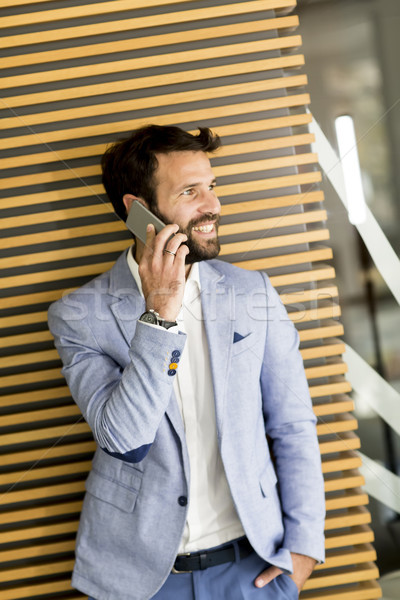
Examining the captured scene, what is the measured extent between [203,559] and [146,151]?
1.57m

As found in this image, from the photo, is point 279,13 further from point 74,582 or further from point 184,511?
point 74,582

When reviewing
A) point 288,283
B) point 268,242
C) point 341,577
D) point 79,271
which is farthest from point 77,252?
point 341,577

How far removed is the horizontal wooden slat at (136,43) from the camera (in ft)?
8.12

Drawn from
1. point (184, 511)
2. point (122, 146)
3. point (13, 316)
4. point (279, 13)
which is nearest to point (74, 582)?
point (184, 511)

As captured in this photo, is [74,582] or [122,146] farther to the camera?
[122,146]

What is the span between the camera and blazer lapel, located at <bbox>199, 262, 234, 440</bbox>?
79.0 inches

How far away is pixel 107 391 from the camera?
1.92m

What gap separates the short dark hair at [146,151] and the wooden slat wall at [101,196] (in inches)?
9.1

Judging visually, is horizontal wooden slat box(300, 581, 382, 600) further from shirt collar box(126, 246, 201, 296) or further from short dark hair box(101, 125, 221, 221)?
short dark hair box(101, 125, 221, 221)

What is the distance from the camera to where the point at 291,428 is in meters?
2.16

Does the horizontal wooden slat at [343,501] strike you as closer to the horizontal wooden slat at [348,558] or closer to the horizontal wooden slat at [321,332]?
the horizontal wooden slat at [348,558]

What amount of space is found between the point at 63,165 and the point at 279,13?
1.25 m

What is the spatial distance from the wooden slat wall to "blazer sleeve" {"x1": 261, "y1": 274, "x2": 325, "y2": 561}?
1.36 feet

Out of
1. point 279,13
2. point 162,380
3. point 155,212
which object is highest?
point 279,13
